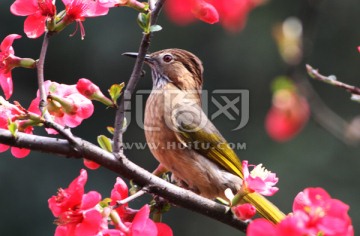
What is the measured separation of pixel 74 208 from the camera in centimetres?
179

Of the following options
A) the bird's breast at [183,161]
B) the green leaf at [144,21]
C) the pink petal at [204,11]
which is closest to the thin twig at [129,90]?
the green leaf at [144,21]

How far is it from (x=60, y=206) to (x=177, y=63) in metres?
1.74

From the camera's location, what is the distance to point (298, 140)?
8.02m

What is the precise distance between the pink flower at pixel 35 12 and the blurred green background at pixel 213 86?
411cm

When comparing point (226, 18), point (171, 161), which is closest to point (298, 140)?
point (226, 18)

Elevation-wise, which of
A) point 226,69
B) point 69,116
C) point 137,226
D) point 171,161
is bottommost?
point 226,69

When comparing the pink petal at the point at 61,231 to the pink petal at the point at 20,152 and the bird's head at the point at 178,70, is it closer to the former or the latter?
the pink petal at the point at 20,152

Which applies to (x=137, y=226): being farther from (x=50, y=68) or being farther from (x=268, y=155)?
(x=268, y=155)

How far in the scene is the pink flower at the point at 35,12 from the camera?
187 cm

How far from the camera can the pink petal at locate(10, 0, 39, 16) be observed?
1900mm

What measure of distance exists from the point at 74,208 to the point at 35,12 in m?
0.51

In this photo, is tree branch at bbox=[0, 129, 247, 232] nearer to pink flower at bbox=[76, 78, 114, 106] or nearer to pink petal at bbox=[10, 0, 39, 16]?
pink flower at bbox=[76, 78, 114, 106]

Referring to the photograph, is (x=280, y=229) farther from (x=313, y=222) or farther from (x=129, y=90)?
(x=129, y=90)

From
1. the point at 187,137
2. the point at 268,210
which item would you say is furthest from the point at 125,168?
the point at 187,137
